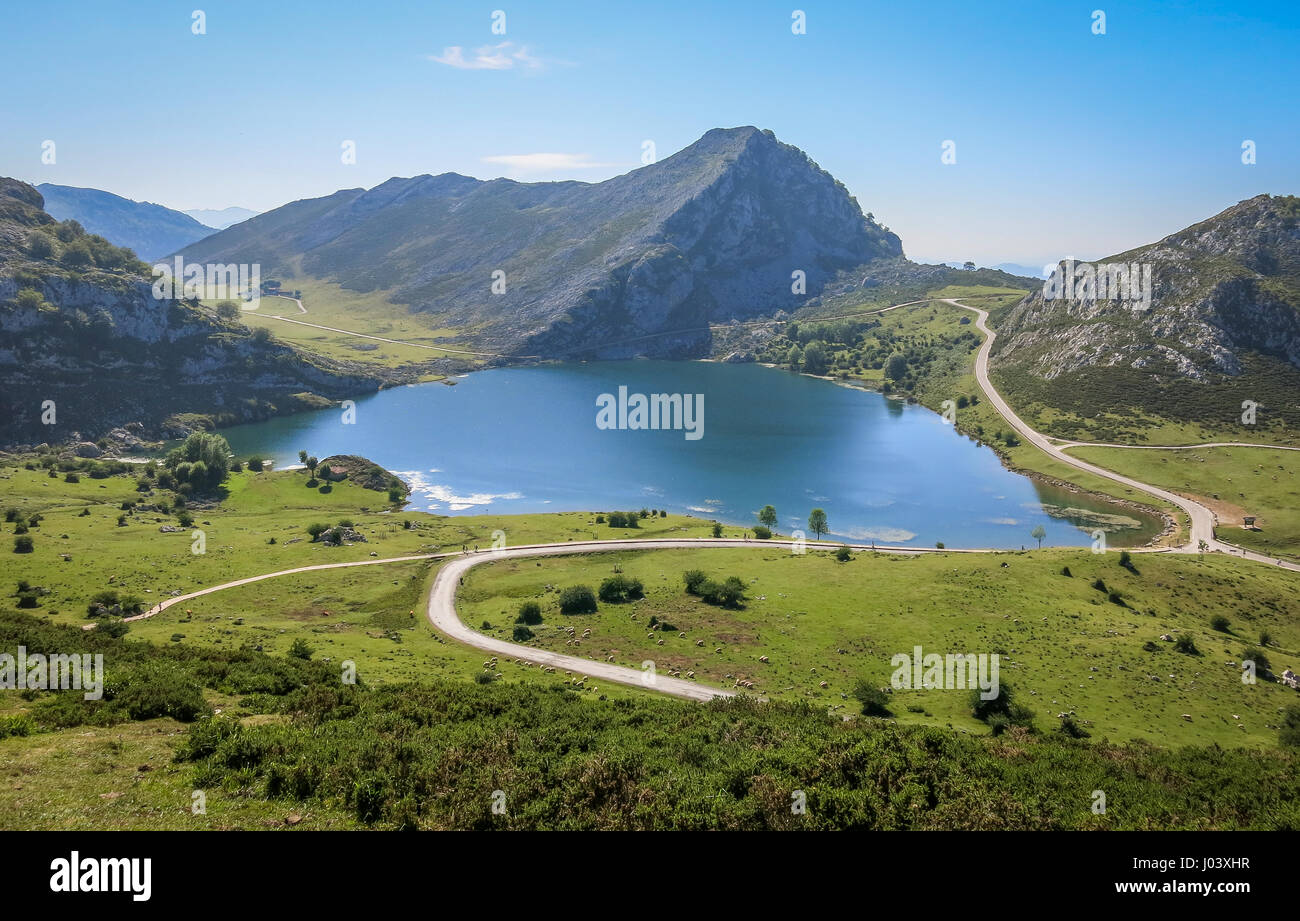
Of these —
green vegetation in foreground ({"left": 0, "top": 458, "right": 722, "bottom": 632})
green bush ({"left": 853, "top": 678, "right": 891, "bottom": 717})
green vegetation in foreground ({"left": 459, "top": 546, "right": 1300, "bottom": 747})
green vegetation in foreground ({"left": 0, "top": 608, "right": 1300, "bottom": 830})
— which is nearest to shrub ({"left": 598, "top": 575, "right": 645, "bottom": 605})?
green vegetation in foreground ({"left": 459, "top": 546, "right": 1300, "bottom": 747})

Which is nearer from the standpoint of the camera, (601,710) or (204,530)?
(601,710)

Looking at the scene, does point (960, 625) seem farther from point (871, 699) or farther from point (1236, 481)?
point (1236, 481)

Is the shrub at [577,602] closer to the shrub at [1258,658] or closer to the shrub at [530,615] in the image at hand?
the shrub at [530,615]

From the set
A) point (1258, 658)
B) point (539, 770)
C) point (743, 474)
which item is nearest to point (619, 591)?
point (539, 770)

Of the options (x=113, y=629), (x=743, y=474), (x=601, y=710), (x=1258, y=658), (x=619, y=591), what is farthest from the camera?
(x=743, y=474)
